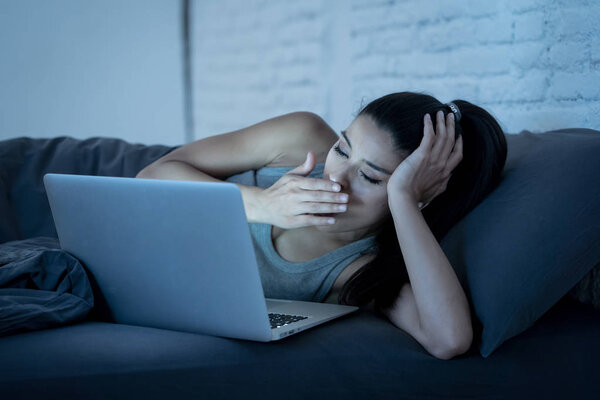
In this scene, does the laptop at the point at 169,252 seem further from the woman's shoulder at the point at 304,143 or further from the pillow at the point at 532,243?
the woman's shoulder at the point at 304,143

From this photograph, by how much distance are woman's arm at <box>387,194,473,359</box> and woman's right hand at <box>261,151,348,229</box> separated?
0.12m

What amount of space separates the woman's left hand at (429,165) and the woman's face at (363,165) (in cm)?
5

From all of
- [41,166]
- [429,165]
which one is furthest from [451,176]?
[41,166]

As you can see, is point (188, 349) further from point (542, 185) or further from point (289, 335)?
point (542, 185)

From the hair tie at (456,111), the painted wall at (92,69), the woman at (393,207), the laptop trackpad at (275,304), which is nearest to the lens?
the woman at (393,207)

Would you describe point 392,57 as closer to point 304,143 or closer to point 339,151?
point 304,143

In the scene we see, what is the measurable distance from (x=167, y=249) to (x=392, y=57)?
1.59m

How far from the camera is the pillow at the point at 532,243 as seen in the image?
3.95 feet

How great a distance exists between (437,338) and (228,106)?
108 inches

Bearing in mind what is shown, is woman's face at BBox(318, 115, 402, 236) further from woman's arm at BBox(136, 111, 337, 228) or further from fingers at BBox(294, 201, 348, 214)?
woman's arm at BBox(136, 111, 337, 228)

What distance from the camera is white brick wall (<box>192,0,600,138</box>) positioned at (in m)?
1.74

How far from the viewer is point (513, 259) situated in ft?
3.99

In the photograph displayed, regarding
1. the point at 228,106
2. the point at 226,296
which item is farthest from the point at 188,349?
the point at 228,106

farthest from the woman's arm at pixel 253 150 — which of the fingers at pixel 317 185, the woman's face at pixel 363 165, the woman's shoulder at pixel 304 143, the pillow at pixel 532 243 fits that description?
the pillow at pixel 532 243
